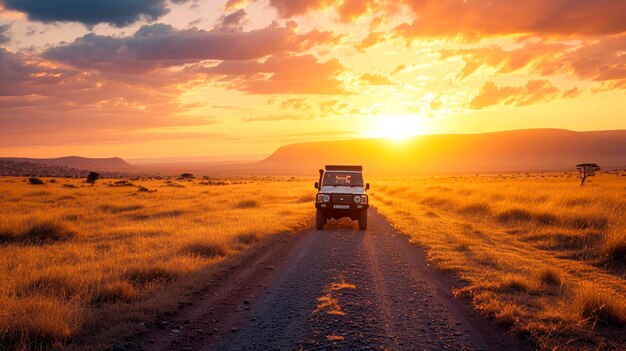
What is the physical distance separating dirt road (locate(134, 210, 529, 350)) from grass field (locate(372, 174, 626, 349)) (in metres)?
0.62

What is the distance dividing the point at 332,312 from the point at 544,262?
7540 millimetres

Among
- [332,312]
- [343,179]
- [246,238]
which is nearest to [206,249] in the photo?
[246,238]

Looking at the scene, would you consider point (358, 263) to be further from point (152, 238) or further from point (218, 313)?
point (152, 238)

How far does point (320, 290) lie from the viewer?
8305 millimetres

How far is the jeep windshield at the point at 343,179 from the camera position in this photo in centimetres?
1937

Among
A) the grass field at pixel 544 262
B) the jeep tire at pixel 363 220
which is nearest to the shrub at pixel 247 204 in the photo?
the grass field at pixel 544 262

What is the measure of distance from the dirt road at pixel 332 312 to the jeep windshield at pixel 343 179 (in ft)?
25.9

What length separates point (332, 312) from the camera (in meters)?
6.88

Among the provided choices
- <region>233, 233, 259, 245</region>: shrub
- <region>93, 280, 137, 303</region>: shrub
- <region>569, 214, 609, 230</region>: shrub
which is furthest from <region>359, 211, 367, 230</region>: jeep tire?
<region>93, 280, 137, 303</region>: shrub

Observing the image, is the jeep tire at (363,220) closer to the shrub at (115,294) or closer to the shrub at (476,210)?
the shrub at (476,210)

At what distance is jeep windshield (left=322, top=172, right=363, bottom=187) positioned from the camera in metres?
19.4

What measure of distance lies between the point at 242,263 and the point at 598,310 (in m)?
7.79

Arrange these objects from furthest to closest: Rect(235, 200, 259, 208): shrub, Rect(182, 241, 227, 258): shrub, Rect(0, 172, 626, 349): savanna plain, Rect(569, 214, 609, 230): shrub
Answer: Rect(235, 200, 259, 208): shrub < Rect(569, 214, 609, 230): shrub < Rect(182, 241, 227, 258): shrub < Rect(0, 172, 626, 349): savanna plain

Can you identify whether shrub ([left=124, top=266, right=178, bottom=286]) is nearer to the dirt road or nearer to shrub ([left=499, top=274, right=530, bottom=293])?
the dirt road
